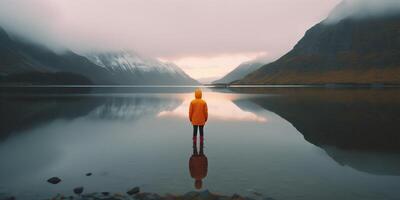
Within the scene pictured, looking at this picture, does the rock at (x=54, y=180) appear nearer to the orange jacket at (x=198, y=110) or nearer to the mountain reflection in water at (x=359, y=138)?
the orange jacket at (x=198, y=110)

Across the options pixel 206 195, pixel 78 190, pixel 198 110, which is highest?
pixel 198 110

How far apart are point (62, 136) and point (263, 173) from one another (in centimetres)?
1742

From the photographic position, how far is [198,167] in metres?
17.5

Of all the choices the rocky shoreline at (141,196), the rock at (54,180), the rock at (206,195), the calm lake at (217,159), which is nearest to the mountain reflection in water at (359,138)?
the calm lake at (217,159)

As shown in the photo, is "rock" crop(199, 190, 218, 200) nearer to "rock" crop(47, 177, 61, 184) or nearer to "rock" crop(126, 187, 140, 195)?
"rock" crop(126, 187, 140, 195)

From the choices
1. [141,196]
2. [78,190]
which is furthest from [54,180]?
[141,196]

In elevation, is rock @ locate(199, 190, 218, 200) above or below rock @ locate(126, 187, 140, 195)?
above

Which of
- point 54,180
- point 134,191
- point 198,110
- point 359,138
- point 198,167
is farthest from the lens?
point 359,138

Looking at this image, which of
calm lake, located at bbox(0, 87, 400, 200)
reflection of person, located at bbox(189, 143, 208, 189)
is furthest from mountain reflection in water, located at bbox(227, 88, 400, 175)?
reflection of person, located at bbox(189, 143, 208, 189)

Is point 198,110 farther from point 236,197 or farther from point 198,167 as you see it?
point 236,197

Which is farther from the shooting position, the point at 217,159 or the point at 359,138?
the point at 359,138

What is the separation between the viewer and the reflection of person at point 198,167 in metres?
15.1

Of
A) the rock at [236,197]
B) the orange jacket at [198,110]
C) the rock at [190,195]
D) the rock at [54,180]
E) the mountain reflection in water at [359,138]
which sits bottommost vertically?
the mountain reflection in water at [359,138]

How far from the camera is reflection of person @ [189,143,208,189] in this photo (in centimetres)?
1508
